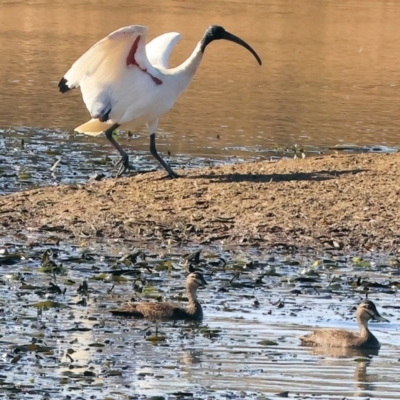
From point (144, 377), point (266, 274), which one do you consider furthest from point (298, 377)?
point (266, 274)

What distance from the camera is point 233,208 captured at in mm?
11461

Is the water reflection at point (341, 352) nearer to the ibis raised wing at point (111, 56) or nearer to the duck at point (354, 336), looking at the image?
the duck at point (354, 336)

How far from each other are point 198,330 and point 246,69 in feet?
55.2

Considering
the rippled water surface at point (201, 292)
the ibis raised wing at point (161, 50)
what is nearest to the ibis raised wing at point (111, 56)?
the ibis raised wing at point (161, 50)

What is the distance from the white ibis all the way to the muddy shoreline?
0.62 metres

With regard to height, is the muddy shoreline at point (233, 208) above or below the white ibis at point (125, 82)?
below

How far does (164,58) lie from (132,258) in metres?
4.46

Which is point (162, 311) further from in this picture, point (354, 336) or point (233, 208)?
point (233, 208)

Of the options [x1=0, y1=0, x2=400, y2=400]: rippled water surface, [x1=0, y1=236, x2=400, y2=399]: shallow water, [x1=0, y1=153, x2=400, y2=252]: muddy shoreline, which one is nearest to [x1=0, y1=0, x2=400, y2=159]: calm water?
[x1=0, y1=0, x2=400, y2=400]: rippled water surface

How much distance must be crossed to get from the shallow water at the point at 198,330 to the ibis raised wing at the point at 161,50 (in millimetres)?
3750

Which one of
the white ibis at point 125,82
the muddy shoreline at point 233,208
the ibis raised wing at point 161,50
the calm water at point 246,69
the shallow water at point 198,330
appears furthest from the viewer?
the calm water at point 246,69

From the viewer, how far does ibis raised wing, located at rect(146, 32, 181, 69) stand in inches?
544

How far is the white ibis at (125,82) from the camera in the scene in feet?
40.0

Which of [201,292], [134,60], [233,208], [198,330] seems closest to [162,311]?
[198,330]
